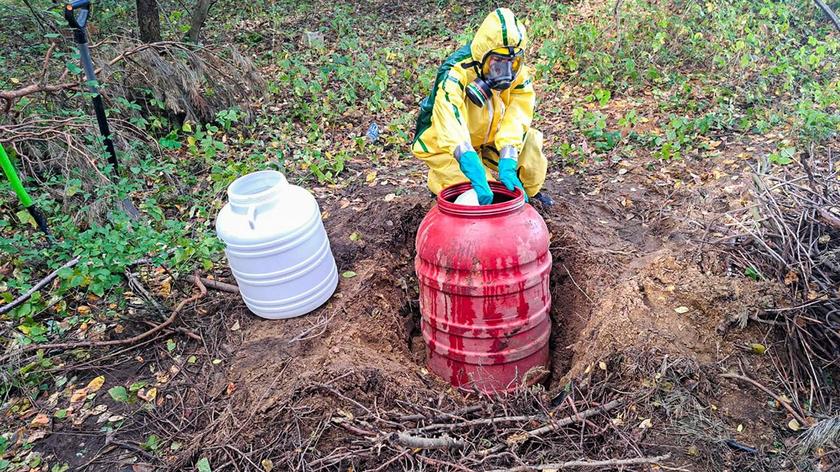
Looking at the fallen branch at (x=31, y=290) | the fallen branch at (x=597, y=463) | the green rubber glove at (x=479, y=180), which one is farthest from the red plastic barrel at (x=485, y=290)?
the fallen branch at (x=31, y=290)

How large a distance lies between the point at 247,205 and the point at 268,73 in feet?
14.8

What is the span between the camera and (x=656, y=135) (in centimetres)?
500

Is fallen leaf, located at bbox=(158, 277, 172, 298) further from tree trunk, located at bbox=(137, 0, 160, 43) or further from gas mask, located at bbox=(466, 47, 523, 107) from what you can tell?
tree trunk, located at bbox=(137, 0, 160, 43)

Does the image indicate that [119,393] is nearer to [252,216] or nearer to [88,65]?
[252,216]

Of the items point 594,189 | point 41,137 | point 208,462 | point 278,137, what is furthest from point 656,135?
point 41,137

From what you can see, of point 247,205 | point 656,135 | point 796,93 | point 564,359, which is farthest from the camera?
point 796,93

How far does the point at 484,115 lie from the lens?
3.52m

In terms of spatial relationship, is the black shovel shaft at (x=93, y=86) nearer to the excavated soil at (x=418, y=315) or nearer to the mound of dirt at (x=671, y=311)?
the excavated soil at (x=418, y=315)

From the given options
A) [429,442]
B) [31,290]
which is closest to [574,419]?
[429,442]

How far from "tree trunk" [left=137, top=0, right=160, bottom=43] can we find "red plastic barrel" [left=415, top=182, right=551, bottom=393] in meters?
4.78

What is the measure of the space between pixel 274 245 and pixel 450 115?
1208mm

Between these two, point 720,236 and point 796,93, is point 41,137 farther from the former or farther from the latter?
point 796,93

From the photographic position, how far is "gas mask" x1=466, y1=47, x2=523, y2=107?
3.14 m

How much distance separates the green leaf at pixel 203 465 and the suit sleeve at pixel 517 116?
2276 mm
